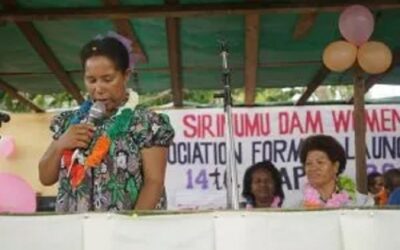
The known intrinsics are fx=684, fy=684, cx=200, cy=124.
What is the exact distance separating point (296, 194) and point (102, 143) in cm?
338

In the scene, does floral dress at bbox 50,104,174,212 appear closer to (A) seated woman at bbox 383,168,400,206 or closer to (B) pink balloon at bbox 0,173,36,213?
(B) pink balloon at bbox 0,173,36,213

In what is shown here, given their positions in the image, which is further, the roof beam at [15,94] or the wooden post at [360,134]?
the roof beam at [15,94]

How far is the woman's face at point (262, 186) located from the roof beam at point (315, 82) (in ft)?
4.68

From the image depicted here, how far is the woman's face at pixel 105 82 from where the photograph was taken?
230 cm

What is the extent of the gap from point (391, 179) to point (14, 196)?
3426 mm

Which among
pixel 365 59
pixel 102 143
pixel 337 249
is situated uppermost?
pixel 365 59

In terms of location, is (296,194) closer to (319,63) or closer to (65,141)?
(319,63)

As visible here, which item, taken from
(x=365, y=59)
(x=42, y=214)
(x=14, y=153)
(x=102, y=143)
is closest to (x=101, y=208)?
(x=102, y=143)

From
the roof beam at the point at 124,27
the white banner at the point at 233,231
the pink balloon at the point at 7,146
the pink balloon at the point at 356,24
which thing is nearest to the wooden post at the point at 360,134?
the pink balloon at the point at 356,24

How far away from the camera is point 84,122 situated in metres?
2.26

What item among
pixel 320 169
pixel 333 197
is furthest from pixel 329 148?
pixel 333 197

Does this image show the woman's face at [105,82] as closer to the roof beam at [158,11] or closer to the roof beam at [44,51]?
the roof beam at [158,11]

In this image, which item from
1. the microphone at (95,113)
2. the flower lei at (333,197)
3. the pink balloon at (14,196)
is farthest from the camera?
the flower lei at (333,197)

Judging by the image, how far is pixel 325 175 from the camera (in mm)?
3410
